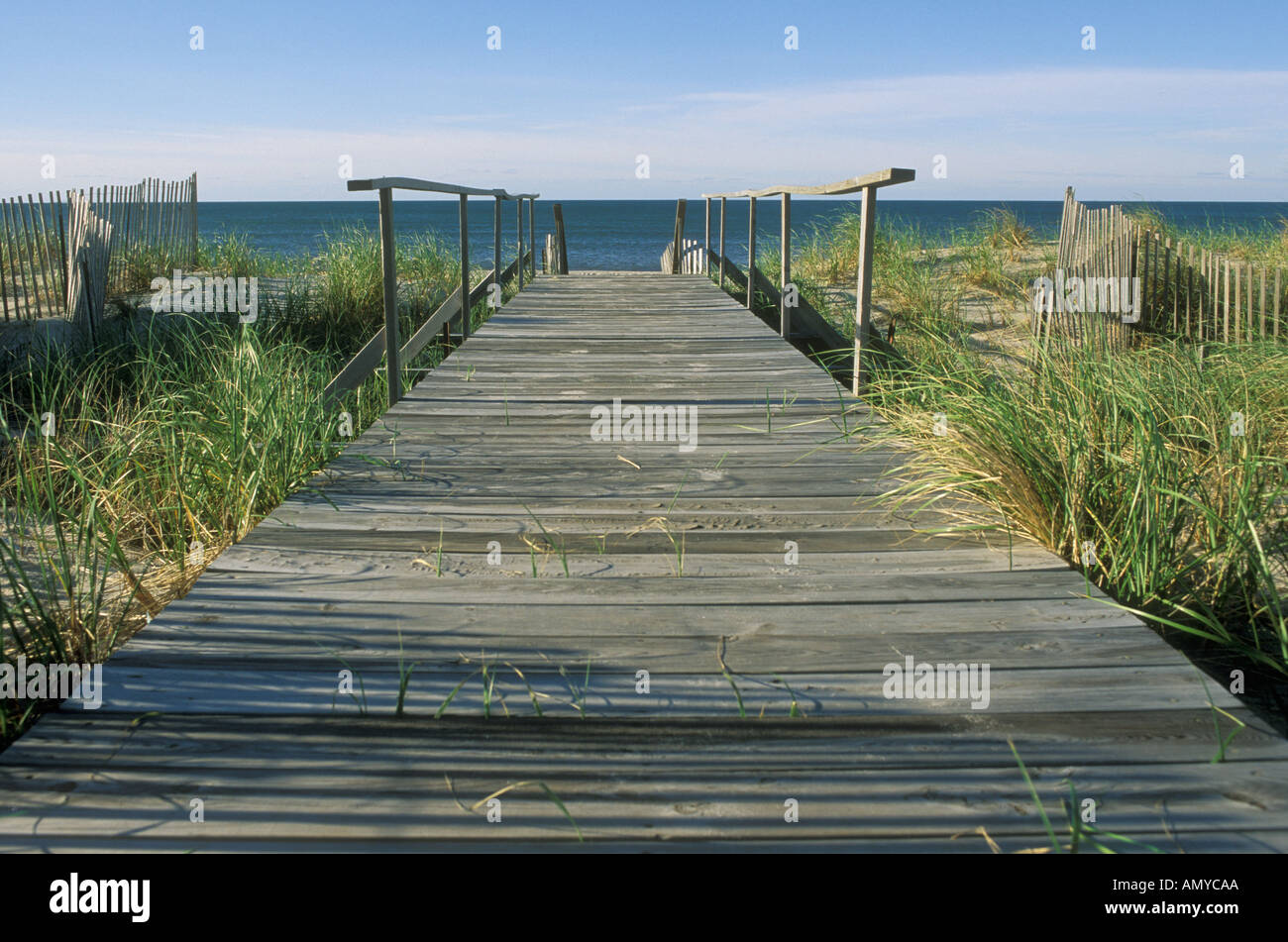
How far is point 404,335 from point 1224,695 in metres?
8.09

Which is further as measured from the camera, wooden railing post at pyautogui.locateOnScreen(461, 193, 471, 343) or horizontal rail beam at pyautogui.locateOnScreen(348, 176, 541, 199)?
wooden railing post at pyautogui.locateOnScreen(461, 193, 471, 343)

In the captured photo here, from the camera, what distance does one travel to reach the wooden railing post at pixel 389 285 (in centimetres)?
447

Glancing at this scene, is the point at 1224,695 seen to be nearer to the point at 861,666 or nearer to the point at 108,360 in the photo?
the point at 861,666

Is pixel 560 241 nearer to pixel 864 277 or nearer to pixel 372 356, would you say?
pixel 372 356

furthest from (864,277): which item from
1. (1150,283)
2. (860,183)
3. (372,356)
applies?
(1150,283)

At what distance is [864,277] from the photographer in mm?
4621

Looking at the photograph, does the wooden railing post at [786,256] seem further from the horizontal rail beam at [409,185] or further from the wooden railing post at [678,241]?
the wooden railing post at [678,241]

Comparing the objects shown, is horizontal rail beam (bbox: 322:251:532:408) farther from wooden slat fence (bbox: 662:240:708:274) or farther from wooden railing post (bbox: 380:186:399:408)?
wooden slat fence (bbox: 662:240:708:274)

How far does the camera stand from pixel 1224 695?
1793 millimetres

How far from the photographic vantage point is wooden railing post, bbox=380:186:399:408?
176 inches

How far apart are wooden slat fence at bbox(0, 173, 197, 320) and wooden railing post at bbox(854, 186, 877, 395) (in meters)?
7.48

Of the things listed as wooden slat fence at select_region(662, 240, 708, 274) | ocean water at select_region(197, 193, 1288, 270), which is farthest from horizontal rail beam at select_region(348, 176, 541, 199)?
ocean water at select_region(197, 193, 1288, 270)

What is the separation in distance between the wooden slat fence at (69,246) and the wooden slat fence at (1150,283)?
9.19 meters

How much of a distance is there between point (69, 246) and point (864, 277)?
27.2 ft
